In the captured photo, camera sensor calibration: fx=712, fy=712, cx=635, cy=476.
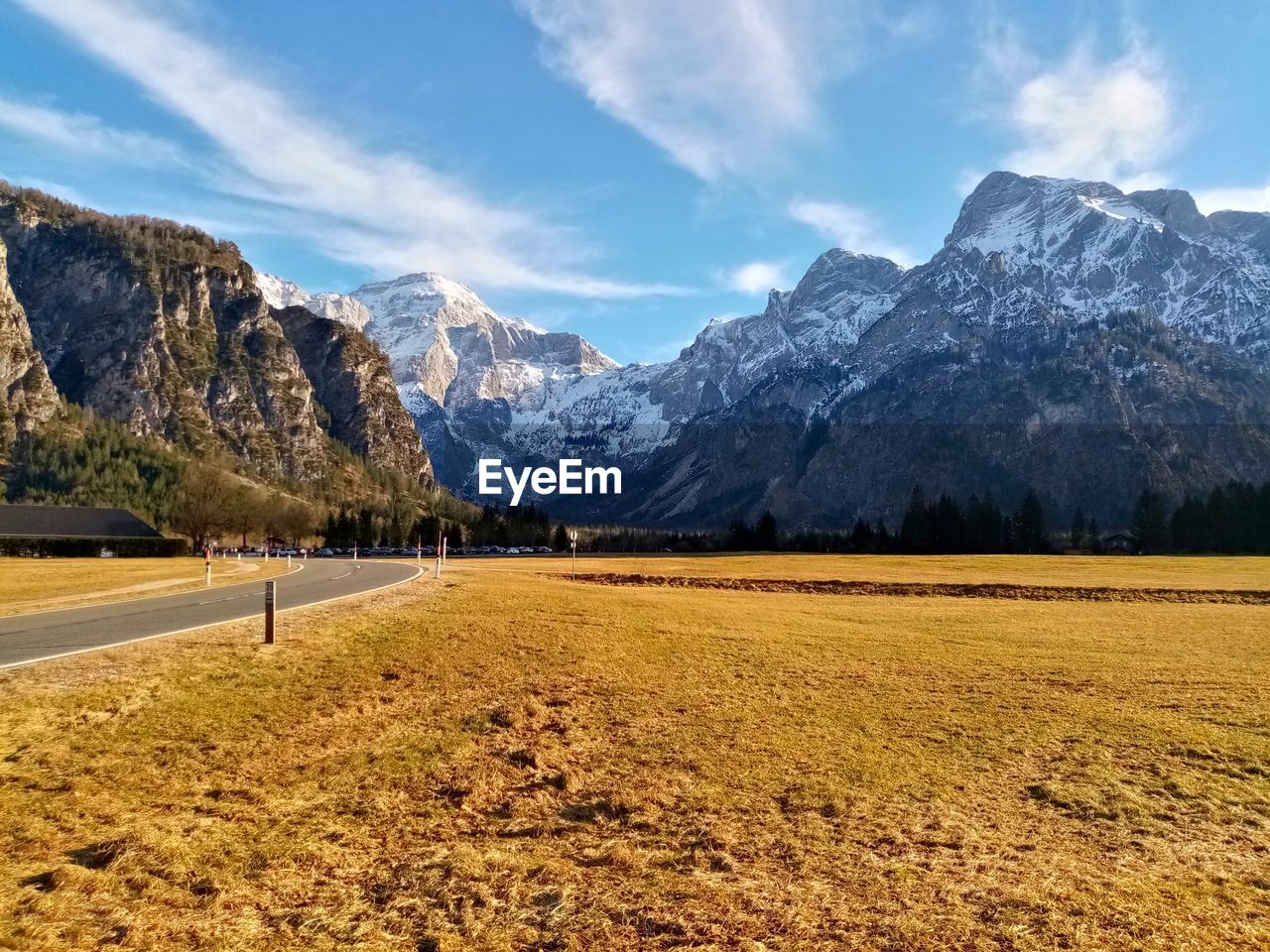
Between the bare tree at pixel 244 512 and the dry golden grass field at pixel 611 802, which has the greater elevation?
the bare tree at pixel 244 512

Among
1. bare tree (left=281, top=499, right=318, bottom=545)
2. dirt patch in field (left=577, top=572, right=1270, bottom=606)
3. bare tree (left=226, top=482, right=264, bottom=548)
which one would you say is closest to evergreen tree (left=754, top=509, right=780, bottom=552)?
dirt patch in field (left=577, top=572, right=1270, bottom=606)

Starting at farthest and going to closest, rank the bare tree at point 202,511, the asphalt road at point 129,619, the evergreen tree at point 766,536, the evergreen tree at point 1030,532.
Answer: the evergreen tree at point 766,536 < the evergreen tree at point 1030,532 < the bare tree at point 202,511 < the asphalt road at point 129,619

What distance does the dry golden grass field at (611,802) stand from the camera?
5887mm

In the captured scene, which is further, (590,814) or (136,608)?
(136,608)

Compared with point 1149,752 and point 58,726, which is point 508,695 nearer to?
point 58,726

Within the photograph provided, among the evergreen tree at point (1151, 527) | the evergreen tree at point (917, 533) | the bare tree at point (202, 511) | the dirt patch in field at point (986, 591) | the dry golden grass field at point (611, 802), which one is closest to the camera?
the dry golden grass field at point (611, 802)

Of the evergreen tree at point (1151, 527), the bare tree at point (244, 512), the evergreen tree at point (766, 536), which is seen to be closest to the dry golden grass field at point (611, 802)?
the bare tree at point (244, 512)

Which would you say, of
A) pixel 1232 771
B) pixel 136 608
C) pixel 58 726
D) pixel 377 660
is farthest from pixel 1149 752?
pixel 136 608

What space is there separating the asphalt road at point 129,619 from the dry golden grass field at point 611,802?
186cm

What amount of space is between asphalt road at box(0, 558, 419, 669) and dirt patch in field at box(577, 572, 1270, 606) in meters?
28.7

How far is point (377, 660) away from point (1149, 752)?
14.7m

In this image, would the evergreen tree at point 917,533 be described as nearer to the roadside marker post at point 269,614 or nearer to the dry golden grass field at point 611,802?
the dry golden grass field at point 611,802

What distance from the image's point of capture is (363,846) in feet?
23.7

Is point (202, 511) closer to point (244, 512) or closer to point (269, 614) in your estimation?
point (244, 512)
